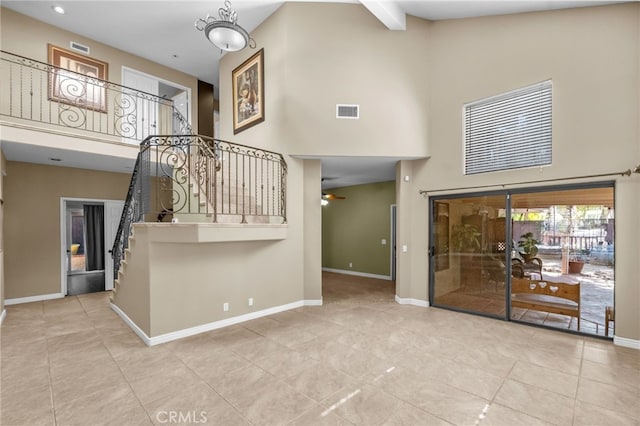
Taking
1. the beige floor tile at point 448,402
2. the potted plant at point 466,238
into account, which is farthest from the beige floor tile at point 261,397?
the potted plant at point 466,238

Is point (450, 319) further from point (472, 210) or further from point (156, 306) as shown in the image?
point (156, 306)

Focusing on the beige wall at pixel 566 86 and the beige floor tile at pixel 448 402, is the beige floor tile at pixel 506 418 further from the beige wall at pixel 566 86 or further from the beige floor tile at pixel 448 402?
the beige wall at pixel 566 86

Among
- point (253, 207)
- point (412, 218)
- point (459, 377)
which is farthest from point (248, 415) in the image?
point (412, 218)

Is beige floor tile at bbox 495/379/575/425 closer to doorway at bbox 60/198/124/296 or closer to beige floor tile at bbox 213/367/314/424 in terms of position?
beige floor tile at bbox 213/367/314/424

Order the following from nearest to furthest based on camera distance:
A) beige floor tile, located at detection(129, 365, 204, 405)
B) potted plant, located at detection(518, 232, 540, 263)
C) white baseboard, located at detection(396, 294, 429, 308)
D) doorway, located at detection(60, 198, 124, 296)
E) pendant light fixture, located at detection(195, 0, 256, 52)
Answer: beige floor tile, located at detection(129, 365, 204, 405)
pendant light fixture, located at detection(195, 0, 256, 52)
potted plant, located at detection(518, 232, 540, 263)
white baseboard, located at detection(396, 294, 429, 308)
doorway, located at detection(60, 198, 124, 296)

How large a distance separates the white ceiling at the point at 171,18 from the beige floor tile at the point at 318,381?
12.9 feet

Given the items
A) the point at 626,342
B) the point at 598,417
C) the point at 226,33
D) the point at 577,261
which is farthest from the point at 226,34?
the point at 626,342

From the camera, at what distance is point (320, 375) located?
3.28 metres

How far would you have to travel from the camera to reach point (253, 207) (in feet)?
18.9

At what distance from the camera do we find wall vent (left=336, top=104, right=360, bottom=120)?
18.6 feet

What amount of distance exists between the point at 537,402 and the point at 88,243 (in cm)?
1394

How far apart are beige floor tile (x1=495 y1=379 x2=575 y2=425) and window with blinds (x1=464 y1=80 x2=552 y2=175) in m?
3.40

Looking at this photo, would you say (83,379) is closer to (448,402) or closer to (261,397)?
(261,397)

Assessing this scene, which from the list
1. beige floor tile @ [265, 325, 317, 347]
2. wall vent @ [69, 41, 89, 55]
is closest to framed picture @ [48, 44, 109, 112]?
wall vent @ [69, 41, 89, 55]
